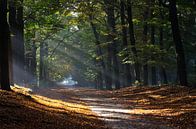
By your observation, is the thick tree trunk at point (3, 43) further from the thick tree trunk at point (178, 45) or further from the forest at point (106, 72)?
the thick tree trunk at point (178, 45)

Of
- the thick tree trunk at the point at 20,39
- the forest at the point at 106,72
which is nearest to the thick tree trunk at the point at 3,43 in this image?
the forest at the point at 106,72

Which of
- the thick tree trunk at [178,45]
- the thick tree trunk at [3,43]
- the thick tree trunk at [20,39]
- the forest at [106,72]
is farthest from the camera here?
the thick tree trunk at [20,39]

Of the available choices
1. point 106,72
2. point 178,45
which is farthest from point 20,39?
point 106,72

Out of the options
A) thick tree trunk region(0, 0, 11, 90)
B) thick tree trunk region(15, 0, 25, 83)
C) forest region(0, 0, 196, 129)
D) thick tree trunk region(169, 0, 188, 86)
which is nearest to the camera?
forest region(0, 0, 196, 129)

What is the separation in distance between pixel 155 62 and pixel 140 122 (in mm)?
22464

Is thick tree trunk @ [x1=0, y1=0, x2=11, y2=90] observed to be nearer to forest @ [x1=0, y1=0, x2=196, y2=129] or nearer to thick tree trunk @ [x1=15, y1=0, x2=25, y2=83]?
forest @ [x1=0, y1=0, x2=196, y2=129]

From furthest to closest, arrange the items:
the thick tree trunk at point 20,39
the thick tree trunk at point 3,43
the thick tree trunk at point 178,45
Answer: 1. the thick tree trunk at point 20,39
2. the thick tree trunk at point 178,45
3. the thick tree trunk at point 3,43

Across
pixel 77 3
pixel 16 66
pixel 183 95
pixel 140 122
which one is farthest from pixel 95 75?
pixel 140 122

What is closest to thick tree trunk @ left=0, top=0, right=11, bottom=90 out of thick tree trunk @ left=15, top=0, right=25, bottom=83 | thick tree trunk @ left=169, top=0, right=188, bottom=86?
thick tree trunk @ left=15, top=0, right=25, bottom=83

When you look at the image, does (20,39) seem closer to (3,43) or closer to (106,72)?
(3,43)

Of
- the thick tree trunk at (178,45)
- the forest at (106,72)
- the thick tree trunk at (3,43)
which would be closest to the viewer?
the forest at (106,72)

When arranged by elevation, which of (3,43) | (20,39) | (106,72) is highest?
(3,43)

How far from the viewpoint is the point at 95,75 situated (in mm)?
76875

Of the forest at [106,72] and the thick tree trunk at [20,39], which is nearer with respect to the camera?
the forest at [106,72]
